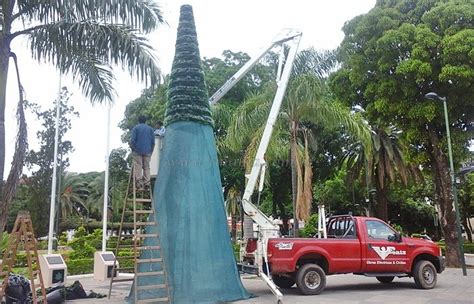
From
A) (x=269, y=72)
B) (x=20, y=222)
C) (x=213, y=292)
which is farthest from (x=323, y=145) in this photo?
(x=20, y=222)

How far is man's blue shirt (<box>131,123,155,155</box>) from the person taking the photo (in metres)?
10.6

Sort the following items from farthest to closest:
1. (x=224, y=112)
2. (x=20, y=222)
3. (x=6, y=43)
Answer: (x=224, y=112) → (x=6, y=43) → (x=20, y=222)

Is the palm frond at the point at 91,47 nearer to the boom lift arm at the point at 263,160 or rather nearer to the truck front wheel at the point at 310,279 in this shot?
the boom lift arm at the point at 263,160

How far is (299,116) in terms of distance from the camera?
2042 centimetres

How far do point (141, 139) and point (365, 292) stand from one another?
286 inches

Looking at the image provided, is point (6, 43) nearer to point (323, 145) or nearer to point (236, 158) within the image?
point (236, 158)

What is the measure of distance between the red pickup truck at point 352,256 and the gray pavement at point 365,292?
1.48 feet

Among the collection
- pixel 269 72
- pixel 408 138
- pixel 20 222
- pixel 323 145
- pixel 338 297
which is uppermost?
pixel 269 72

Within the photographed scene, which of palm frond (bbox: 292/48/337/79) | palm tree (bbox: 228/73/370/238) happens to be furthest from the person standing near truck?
palm frond (bbox: 292/48/337/79)

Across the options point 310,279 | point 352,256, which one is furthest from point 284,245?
point 352,256

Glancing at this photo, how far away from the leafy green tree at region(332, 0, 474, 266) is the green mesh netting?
11.1m

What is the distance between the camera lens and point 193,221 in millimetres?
10344

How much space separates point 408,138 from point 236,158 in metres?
11.0

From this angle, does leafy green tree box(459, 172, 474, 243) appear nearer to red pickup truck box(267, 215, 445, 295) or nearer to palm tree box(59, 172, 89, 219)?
red pickup truck box(267, 215, 445, 295)
